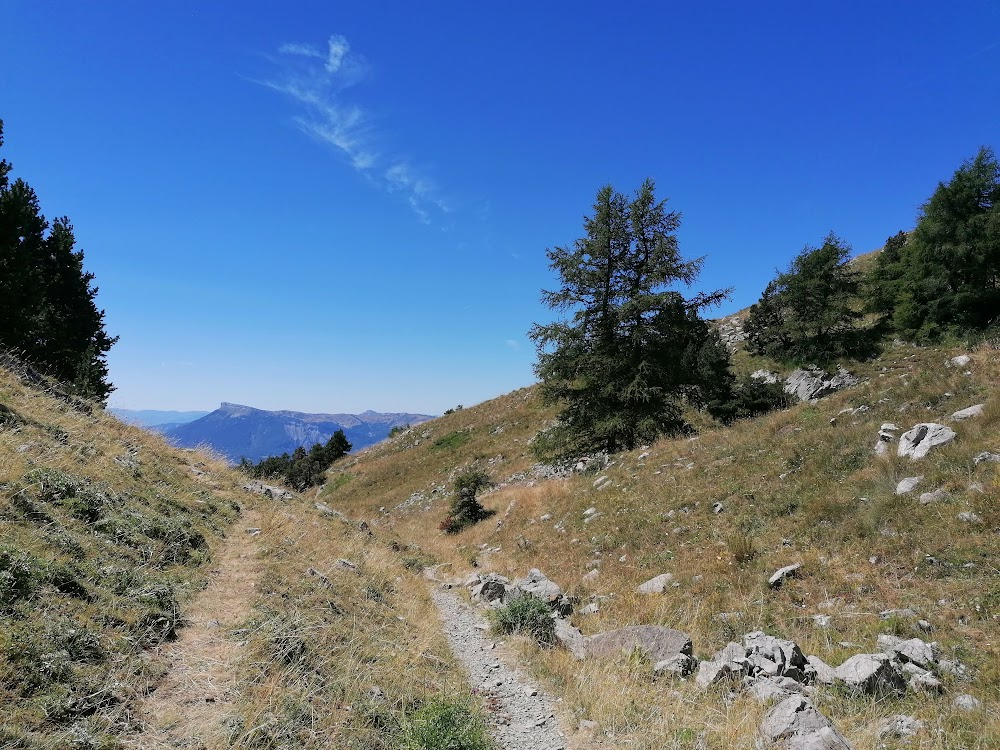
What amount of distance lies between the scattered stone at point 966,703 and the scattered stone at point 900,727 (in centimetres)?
51

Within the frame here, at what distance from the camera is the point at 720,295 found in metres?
17.3

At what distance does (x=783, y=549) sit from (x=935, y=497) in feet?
8.37

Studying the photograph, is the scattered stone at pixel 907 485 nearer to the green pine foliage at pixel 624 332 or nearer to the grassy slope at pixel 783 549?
the grassy slope at pixel 783 549

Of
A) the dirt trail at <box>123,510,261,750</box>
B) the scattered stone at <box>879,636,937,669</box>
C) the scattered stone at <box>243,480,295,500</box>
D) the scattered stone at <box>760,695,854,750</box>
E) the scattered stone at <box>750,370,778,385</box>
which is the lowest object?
the scattered stone at <box>879,636,937,669</box>

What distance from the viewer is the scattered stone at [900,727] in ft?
13.4

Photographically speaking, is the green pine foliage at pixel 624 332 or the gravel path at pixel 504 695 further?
the green pine foliage at pixel 624 332

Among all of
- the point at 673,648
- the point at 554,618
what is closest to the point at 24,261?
the point at 554,618

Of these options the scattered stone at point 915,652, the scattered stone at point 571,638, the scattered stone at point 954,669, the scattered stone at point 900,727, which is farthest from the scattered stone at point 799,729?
the scattered stone at point 571,638

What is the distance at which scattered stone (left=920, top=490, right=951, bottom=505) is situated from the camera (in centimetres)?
761

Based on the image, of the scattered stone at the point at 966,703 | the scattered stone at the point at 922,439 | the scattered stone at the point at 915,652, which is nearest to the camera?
the scattered stone at the point at 966,703

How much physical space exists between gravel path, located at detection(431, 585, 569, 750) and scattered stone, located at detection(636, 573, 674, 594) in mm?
3110

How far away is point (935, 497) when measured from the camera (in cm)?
769

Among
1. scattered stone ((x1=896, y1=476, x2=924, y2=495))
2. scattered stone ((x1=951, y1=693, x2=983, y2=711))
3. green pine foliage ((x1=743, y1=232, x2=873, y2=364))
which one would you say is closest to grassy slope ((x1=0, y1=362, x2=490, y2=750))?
scattered stone ((x1=951, y1=693, x2=983, y2=711))

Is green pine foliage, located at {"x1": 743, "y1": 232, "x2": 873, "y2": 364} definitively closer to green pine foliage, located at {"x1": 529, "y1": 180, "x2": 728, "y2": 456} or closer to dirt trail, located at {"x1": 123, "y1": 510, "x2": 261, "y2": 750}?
green pine foliage, located at {"x1": 529, "y1": 180, "x2": 728, "y2": 456}
